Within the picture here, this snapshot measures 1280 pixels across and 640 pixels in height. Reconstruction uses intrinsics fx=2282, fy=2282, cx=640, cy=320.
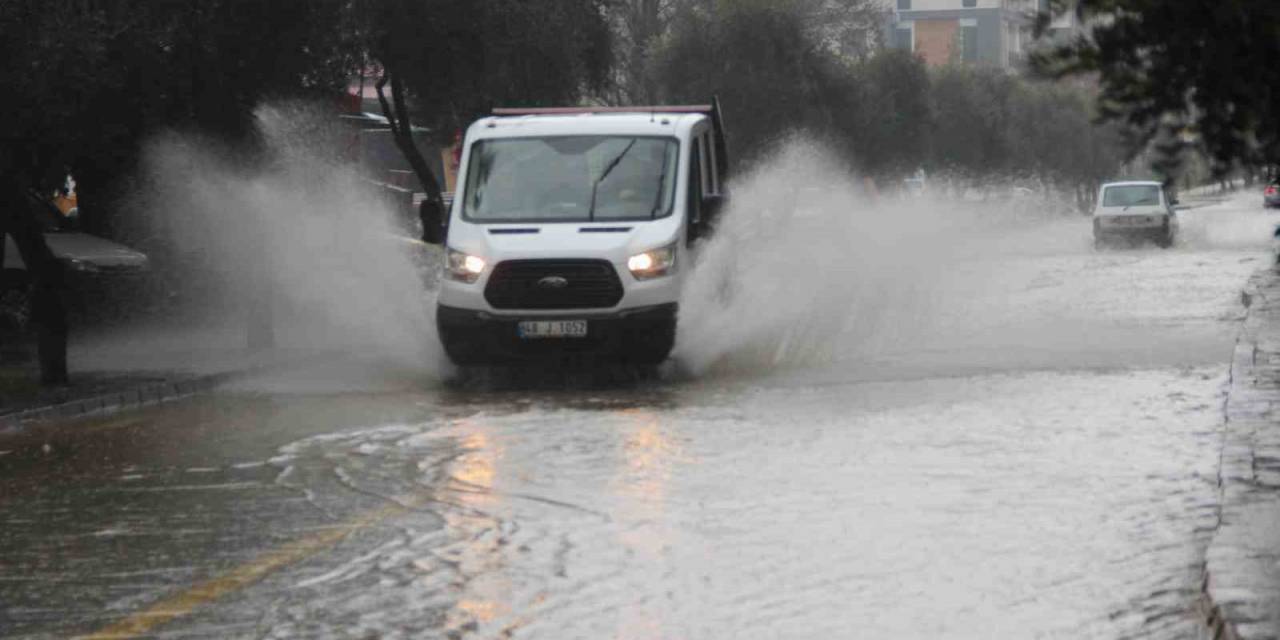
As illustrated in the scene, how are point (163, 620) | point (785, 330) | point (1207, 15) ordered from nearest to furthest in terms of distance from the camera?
point (1207, 15) < point (163, 620) < point (785, 330)

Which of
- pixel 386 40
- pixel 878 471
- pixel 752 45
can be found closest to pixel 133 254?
pixel 386 40

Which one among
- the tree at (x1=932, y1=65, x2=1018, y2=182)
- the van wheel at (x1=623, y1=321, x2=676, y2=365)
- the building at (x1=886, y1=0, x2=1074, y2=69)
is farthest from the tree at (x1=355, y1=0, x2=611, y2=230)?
the building at (x1=886, y1=0, x2=1074, y2=69)

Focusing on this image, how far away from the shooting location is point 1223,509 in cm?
908

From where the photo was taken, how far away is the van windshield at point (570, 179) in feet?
62.1

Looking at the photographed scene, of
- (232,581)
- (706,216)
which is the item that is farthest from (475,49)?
(232,581)

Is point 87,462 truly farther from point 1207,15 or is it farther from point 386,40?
point 386,40

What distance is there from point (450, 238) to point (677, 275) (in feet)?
6.30

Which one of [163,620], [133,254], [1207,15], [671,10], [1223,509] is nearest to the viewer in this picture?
[1207,15]

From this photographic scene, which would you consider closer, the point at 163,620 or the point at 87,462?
the point at 163,620

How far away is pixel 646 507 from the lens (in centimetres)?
1056

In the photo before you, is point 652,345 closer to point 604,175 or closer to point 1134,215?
point 604,175

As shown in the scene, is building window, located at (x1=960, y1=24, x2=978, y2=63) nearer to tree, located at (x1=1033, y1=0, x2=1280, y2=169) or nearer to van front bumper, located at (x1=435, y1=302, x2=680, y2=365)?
van front bumper, located at (x1=435, y1=302, x2=680, y2=365)

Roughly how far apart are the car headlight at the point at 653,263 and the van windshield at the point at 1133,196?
34094 millimetres

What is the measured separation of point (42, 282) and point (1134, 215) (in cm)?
3603
